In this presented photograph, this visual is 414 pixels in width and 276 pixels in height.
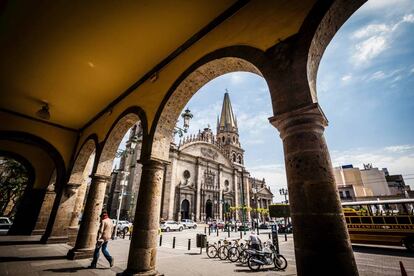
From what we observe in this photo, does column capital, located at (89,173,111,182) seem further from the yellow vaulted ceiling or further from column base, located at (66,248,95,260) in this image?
the yellow vaulted ceiling

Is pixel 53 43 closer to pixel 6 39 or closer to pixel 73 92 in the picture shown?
pixel 6 39

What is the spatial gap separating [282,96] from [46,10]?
4678 millimetres

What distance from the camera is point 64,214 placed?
8773 mm

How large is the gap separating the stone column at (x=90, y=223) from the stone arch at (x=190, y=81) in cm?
340

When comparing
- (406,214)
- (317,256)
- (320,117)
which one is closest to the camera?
(317,256)

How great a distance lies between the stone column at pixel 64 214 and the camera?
340 inches

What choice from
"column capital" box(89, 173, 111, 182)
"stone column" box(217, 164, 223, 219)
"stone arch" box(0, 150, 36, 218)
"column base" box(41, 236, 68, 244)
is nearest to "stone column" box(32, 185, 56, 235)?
"stone arch" box(0, 150, 36, 218)

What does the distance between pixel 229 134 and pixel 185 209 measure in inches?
816

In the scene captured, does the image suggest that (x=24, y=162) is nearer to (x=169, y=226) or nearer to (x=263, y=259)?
(x=263, y=259)

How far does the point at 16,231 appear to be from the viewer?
36.6 feet

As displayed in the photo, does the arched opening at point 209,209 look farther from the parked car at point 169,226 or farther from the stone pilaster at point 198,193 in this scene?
the parked car at point 169,226

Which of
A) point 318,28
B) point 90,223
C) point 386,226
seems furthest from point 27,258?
point 386,226

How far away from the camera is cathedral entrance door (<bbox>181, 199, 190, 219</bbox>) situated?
31.8m

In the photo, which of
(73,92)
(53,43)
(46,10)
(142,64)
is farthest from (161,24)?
(73,92)
